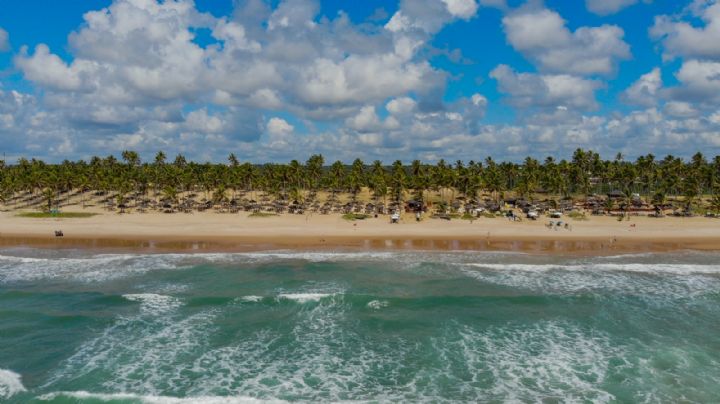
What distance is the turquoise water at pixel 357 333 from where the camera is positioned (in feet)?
61.7

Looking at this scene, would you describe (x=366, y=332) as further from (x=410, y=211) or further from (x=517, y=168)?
(x=517, y=168)

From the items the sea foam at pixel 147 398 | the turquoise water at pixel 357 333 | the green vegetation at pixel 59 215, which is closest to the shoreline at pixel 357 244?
the turquoise water at pixel 357 333

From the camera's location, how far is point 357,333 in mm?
24984

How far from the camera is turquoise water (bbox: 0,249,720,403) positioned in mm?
18797

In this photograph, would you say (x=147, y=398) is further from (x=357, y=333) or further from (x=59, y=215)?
(x=59, y=215)

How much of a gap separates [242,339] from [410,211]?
64.4 metres

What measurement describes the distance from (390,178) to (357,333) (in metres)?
71.8

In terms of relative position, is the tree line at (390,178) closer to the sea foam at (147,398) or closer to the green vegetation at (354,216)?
the green vegetation at (354,216)

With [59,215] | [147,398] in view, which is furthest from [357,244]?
[59,215]

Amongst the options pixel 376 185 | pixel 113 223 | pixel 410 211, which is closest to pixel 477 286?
pixel 410 211

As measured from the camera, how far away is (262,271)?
39.7 meters

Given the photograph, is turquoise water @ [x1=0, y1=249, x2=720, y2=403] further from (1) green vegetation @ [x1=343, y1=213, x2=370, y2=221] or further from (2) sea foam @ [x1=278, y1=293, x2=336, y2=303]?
(1) green vegetation @ [x1=343, y1=213, x2=370, y2=221]

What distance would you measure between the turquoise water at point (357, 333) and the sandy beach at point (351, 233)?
14.3 meters

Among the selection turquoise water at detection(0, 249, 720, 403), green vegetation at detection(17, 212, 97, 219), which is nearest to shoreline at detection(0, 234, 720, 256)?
turquoise water at detection(0, 249, 720, 403)
